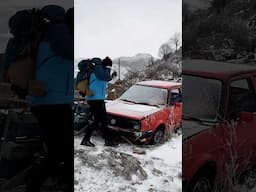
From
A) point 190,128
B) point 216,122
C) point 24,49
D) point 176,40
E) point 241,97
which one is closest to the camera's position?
point 24,49

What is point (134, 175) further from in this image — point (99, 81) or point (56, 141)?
point (99, 81)

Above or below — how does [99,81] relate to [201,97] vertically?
above

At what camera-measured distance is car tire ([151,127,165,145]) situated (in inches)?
153

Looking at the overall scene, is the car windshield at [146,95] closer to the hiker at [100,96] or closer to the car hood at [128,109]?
the car hood at [128,109]

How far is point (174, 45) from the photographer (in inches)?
152

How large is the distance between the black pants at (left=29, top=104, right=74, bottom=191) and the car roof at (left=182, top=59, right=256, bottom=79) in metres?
1.09

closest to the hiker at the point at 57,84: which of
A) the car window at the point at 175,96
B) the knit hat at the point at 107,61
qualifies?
the knit hat at the point at 107,61

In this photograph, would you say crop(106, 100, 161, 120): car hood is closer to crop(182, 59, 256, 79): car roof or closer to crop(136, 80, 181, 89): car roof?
crop(136, 80, 181, 89): car roof

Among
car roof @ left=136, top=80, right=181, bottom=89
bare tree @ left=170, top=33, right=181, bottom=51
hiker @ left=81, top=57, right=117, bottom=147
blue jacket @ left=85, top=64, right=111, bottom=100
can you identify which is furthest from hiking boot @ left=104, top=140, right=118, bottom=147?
bare tree @ left=170, top=33, right=181, bottom=51

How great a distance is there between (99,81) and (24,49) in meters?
0.65

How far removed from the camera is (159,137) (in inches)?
154

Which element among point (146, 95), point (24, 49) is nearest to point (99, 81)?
point (146, 95)

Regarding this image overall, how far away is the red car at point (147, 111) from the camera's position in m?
3.83

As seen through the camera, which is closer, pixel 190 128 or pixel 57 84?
pixel 57 84
